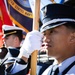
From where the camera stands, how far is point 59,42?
5.72 feet

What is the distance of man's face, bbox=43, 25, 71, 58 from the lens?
1742 millimetres

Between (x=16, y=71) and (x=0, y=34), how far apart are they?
3.31ft

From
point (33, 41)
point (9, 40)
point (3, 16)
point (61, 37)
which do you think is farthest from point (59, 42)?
point (3, 16)

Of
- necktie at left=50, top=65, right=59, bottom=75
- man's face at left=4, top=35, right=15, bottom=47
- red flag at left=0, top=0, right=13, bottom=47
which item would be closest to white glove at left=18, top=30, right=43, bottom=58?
necktie at left=50, top=65, right=59, bottom=75

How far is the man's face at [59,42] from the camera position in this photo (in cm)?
174

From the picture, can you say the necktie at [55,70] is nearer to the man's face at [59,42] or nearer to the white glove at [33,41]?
the man's face at [59,42]

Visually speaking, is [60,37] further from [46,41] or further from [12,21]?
[12,21]

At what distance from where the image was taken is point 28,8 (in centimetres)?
336

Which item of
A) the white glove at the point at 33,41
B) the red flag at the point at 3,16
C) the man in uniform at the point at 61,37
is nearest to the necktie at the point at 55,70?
the man in uniform at the point at 61,37

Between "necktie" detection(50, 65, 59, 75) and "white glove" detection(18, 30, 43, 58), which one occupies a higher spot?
"white glove" detection(18, 30, 43, 58)

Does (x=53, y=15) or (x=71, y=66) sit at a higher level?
(x=53, y=15)

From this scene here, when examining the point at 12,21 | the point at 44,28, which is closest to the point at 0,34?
the point at 12,21

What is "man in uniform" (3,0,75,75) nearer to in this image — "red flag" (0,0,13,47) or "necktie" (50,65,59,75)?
"necktie" (50,65,59,75)

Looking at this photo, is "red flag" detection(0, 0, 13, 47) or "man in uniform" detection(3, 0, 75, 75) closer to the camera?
"man in uniform" detection(3, 0, 75, 75)
